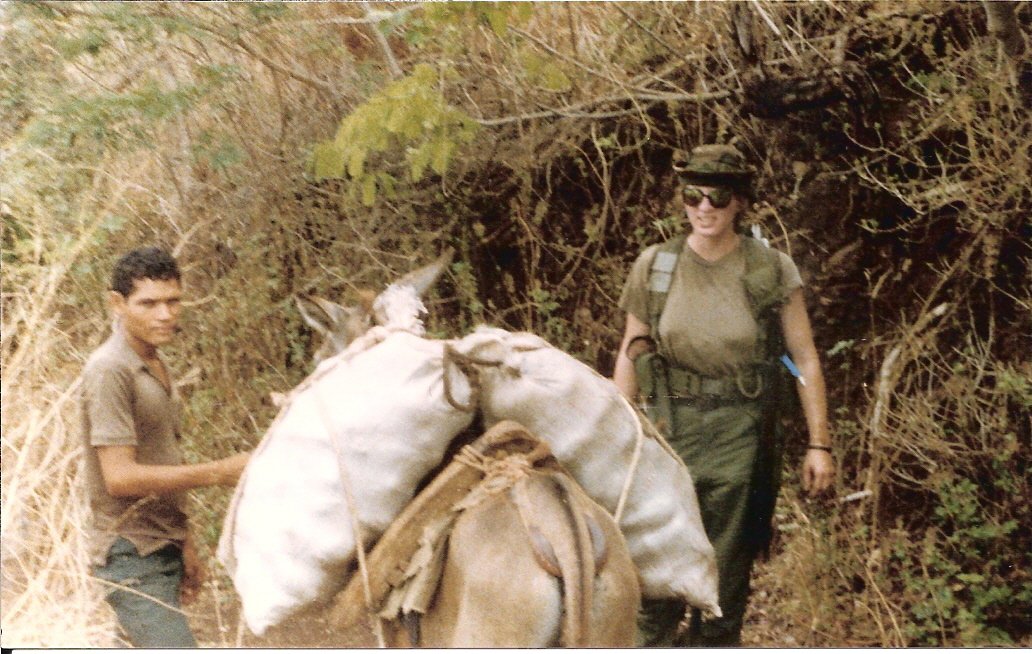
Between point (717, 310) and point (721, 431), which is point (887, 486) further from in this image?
point (717, 310)

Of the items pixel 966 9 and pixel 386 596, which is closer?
pixel 386 596

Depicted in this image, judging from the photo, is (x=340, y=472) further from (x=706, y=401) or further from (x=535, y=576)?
(x=706, y=401)

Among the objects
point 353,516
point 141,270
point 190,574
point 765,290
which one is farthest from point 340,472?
point 765,290

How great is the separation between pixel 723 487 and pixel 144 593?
1765 millimetres

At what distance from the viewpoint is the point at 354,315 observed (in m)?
3.10

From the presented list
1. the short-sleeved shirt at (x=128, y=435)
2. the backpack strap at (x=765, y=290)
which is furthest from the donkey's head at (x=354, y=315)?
the backpack strap at (x=765, y=290)

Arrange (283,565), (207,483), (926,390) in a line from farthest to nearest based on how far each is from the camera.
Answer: (926,390)
(207,483)
(283,565)

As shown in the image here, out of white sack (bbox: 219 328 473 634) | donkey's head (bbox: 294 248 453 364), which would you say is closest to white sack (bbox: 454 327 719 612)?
white sack (bbox: 219 328 473 634)

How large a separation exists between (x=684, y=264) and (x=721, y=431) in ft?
1.74

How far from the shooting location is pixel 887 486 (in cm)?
328

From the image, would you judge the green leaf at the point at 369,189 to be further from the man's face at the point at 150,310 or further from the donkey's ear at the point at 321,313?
the man's face at the point at 150,310

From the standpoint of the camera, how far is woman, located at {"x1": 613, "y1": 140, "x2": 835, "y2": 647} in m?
3.19

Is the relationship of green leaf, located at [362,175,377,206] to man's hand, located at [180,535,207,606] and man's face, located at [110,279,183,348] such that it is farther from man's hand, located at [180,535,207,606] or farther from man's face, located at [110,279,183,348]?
man's hand, located at [180,535,207,606]

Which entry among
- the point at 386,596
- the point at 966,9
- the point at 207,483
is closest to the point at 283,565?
the point at 386,596
